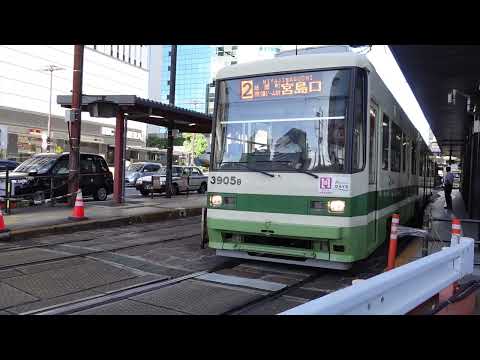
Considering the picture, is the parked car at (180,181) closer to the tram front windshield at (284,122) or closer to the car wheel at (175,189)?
the car wheel at (175,189)

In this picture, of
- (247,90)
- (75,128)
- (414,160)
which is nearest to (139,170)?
(75,128)

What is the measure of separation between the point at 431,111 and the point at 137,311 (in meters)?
18.0

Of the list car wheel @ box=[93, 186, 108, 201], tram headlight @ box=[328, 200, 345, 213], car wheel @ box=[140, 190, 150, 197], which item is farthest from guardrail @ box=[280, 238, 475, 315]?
car wheel @ box=[140, 190, 150, 197]

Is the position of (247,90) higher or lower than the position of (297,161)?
higher

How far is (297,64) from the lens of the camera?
6.73 meters

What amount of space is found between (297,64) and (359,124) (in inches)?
48.5

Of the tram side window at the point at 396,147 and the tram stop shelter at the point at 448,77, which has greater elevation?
the tram stop shelter at the point at 448,77

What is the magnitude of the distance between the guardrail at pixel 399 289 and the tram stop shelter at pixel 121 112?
11.9m

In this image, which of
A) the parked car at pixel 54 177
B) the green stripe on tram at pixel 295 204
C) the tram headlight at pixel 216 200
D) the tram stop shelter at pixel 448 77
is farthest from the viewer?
the parked car at pixel 54 177

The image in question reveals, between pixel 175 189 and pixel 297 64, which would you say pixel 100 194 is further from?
pixel 297 64

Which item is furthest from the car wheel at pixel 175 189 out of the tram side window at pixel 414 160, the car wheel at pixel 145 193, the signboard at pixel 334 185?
the signboard at pixel 334 185

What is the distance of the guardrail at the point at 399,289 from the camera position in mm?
2764

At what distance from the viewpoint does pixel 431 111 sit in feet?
65.6
